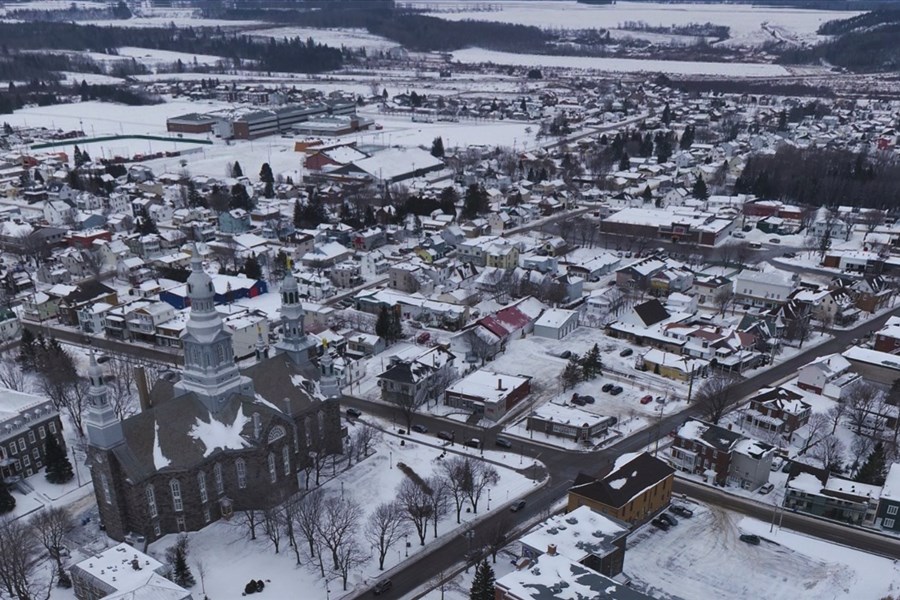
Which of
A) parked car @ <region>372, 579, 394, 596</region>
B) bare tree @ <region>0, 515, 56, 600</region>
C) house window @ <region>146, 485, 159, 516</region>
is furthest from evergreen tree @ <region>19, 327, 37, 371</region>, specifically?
parked car @ <region>372, 579, 394, 596</region>

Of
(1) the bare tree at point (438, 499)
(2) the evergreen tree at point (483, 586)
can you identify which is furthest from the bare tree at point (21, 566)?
(2) the evergreen tree at point (483, 586)

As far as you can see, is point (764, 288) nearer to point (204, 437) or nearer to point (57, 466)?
point (204, 437)

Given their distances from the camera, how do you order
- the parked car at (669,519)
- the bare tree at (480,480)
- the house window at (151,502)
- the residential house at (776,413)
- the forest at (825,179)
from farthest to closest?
the forest at (825,179) → the residential house at (776,413) → the bare tree at (480,480) → the parked car at (669,519) → the house window at (151,502)

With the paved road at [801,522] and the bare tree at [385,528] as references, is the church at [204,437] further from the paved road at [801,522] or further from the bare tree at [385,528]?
the paved road at [801,522]

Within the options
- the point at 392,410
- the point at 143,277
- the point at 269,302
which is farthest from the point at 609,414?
the point at 143,277

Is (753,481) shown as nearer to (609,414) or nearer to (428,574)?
(609,414)

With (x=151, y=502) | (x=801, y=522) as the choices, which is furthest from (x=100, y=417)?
(x=801, y=522)
